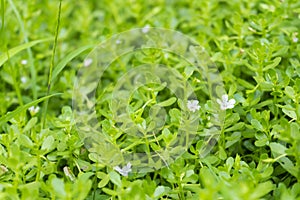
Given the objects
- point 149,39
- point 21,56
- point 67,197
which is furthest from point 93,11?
point 67,197

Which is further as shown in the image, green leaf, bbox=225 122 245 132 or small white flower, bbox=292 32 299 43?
small white flower, bbox=292 32 299 43

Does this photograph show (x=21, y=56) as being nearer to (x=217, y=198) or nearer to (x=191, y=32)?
(x=191, y=32)

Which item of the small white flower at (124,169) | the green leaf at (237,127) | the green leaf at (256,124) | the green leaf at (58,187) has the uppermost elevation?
the green leaf at (58,187)

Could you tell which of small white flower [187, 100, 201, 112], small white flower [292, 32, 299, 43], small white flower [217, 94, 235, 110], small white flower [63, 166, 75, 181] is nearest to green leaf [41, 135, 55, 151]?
small white flower [63, 166, 75, 181]

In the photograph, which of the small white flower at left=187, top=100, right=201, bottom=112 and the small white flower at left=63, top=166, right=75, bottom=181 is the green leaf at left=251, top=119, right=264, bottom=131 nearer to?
the small white flower at left=187, top=100, right=201, bottom=112


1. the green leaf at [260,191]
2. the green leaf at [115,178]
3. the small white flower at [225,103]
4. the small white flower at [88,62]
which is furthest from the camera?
the small white flower at [88,62]

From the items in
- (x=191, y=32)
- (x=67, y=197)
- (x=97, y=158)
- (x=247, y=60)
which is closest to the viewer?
(x=67, y=197)

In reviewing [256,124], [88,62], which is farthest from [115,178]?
[88,62]

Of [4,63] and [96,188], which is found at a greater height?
[4,63]

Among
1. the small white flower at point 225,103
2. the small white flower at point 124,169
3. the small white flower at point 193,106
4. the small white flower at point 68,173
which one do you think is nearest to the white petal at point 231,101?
the small white flower at point 225,103

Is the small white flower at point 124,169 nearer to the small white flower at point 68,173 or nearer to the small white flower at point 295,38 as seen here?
the small white flower at point 68,173

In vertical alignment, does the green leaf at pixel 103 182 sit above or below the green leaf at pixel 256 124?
above
